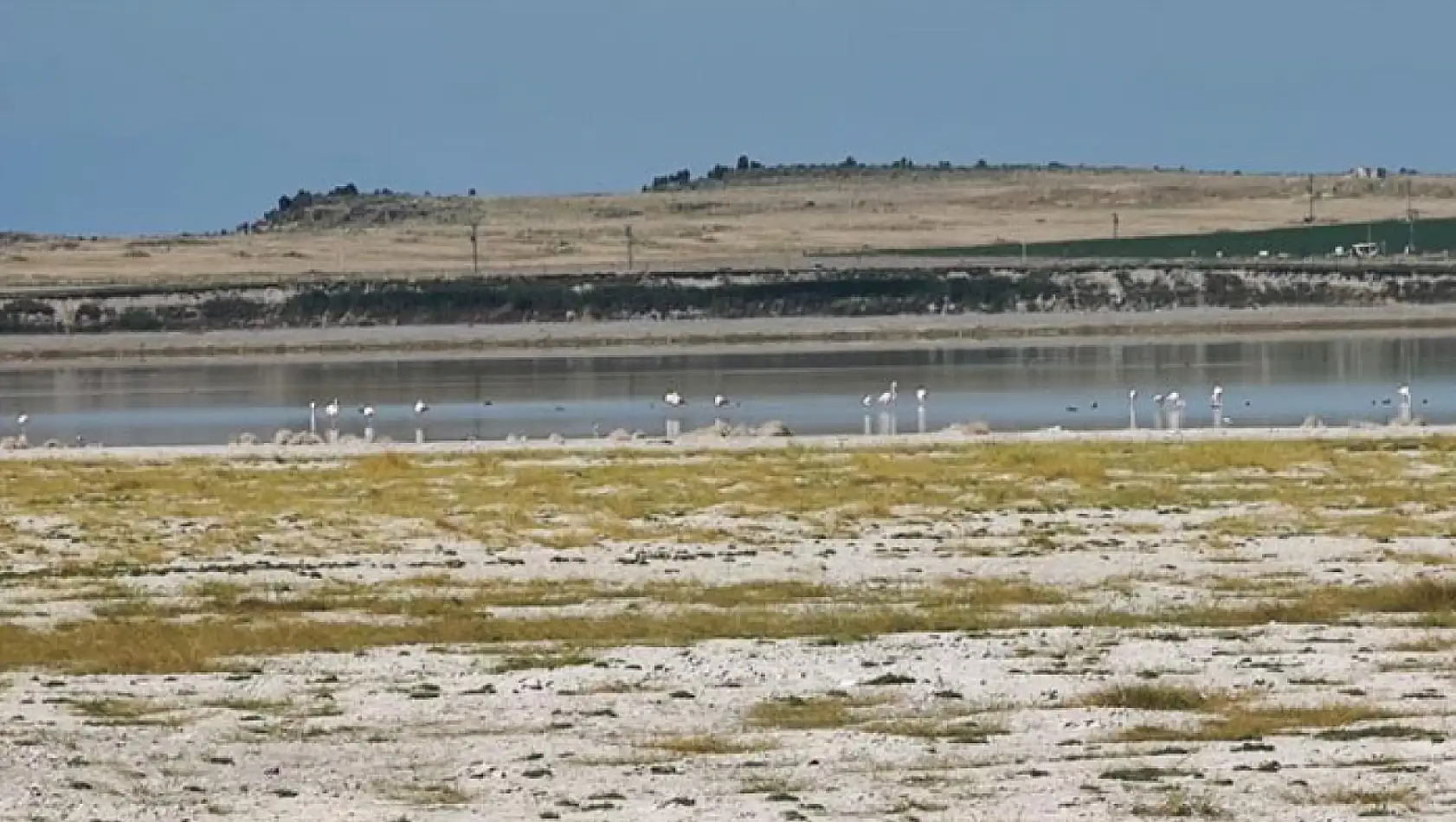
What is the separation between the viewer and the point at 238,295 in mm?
129500

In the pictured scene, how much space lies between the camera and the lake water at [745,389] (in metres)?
57.2

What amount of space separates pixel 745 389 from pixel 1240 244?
88.7m

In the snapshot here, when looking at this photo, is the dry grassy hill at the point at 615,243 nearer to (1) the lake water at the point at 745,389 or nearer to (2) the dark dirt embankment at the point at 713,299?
(2) the dark dirt embankment at the point at 713,299

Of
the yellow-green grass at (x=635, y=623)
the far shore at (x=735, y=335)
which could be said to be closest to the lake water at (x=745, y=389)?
the far shore at (x=735, y=335)

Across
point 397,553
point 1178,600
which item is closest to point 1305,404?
point 397,553

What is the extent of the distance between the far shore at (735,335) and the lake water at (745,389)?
5.64 meters

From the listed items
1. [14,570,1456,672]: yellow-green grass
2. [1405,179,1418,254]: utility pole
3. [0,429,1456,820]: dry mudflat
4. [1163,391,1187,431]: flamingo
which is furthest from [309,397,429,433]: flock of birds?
[1405,179,1418,254]: utility pole

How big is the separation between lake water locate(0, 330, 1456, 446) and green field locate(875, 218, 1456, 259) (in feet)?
177

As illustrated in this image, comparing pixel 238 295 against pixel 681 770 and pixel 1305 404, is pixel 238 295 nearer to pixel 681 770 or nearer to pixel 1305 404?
pixel 1305 404

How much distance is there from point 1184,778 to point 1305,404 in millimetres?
44607

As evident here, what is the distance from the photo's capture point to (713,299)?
423ft

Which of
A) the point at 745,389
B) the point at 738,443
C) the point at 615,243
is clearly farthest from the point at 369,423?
the point at 615,243

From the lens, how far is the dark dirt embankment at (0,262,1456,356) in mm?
121625

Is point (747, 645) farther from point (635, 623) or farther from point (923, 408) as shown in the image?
point (923, 408)
